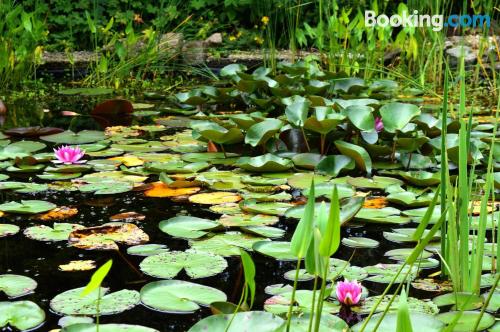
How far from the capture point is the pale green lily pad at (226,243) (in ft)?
5.59

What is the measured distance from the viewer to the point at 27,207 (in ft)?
6.58

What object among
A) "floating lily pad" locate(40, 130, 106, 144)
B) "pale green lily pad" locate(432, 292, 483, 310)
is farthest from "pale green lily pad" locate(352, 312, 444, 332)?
"floating lily pad" locate(40, 130, 106, 144)

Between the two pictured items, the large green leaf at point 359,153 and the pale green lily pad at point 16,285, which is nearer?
the pale green lily pad at point 16,285

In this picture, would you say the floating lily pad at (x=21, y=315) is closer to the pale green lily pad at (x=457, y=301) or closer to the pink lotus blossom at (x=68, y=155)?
the pale green lily pad at (x=457, y=301)

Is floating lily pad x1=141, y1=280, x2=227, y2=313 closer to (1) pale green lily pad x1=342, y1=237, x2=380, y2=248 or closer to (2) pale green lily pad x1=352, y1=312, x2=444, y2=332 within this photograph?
(2) pale green lily pad x1=352, y1=312, x2=444, y2=332

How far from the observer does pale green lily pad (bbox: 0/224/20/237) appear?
1817 millimetres

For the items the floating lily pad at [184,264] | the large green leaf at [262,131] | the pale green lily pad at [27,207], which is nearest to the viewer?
the floating lily pad at [184,264]

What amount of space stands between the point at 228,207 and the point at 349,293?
2.55ft

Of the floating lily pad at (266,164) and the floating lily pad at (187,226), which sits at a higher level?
the floating lily pad at (266,164)

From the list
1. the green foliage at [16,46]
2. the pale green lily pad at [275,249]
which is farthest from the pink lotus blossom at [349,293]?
the green foliage at [16,46]

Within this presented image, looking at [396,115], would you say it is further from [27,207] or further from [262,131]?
[27,207]

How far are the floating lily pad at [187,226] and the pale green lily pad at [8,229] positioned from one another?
0.37 m

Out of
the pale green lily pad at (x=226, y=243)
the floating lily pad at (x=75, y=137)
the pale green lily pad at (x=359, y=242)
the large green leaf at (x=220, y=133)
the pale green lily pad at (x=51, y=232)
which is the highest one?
the large green leaf at (x=220, y=133)

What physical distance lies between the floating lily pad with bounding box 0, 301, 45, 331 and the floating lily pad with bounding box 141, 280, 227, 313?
0.65 feet
